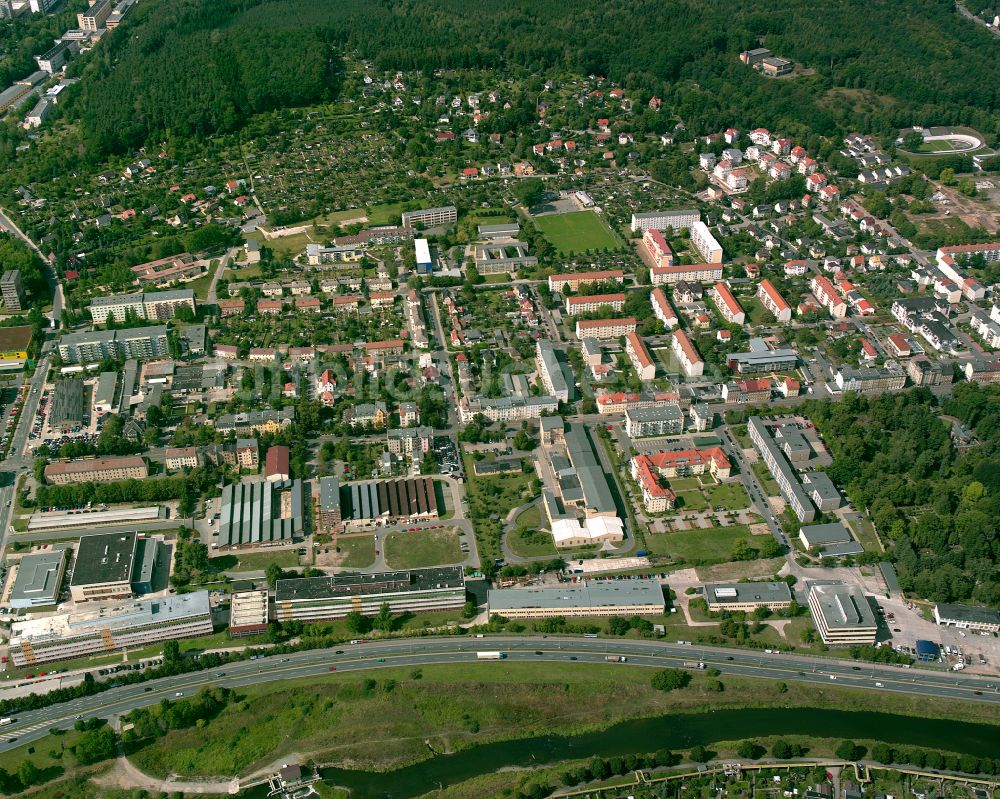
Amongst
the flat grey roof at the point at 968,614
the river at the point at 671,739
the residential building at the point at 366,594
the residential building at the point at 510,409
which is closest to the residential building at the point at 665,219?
the residential building at the point at 510,409

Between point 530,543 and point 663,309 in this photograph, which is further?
point 663,309

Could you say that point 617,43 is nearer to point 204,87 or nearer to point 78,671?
point 204,87

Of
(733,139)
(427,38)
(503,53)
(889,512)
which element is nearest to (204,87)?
(427,38)

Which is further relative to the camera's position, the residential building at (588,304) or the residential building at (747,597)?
the residential building at (588,304)

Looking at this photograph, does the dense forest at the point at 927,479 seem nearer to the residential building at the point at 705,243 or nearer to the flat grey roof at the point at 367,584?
the residential building at the point at 705,243

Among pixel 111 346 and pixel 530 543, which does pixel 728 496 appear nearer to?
pixel 530 543

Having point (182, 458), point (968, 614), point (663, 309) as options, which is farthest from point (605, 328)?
point (968, 614)

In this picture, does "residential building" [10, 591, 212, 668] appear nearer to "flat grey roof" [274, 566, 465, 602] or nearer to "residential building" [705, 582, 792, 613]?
"flat grey roof" [274, 566, 465, 602]
